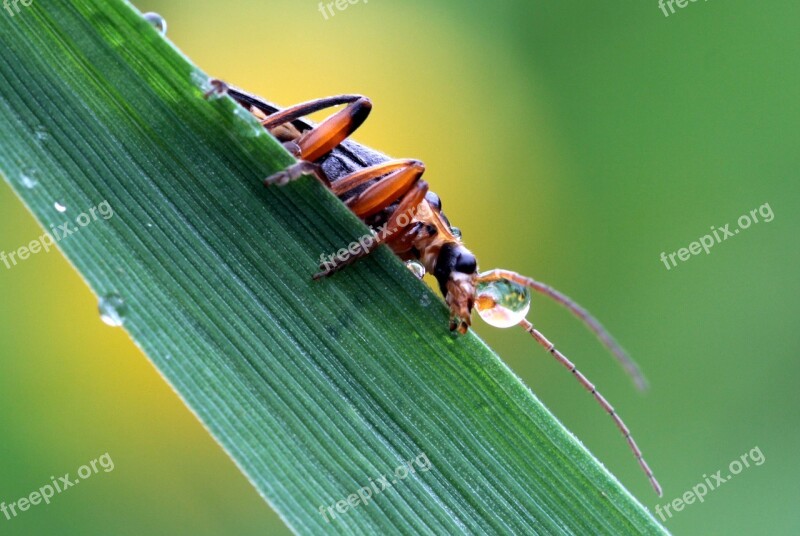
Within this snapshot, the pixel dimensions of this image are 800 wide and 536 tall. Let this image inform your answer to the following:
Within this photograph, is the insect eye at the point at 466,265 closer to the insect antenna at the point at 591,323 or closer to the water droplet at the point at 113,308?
the insect antenna at the point at 591,323

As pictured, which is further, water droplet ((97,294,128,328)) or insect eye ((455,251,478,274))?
insect eye ((455,251,478,274))

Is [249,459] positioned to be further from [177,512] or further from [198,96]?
[177,512]

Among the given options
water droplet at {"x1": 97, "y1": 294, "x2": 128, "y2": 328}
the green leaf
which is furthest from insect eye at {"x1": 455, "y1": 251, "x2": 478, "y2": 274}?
water droplet at {"x1": 97, "y1": 294, "x2": 128, "y2": 328}

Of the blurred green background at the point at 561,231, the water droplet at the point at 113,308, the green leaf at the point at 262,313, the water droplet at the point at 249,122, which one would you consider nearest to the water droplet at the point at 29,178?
the green leaf at the point at 262,313

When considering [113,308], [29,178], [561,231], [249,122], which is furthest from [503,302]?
[561,231]

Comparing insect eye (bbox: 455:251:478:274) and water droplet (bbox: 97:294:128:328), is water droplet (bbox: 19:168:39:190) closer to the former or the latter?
water droplet (bbox: 97:294:128:328)

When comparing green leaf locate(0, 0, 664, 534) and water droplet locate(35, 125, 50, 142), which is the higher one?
water droplet locate(35, 125, 50, 142)

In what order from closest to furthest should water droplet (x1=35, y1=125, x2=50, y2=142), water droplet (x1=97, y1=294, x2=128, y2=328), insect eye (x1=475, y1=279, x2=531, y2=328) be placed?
water droplet (x1=97, y1=294, x2=128, y2=328)
water droplet (x1=35, y1=125, x2=50, y2=142)
insect eye (x1=475, y1=279, x2=531, y2=328)

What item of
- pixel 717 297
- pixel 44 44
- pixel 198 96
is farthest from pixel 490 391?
pixel 717 297

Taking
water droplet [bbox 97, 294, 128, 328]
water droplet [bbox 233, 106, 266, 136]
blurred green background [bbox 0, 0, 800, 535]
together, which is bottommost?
blurred green background [bbox 0, 0, 800, 535]
